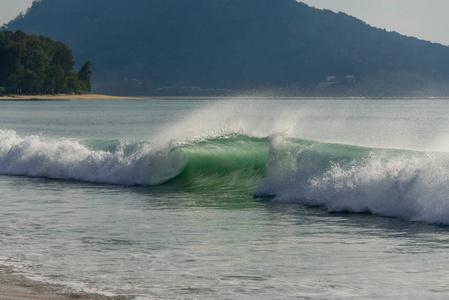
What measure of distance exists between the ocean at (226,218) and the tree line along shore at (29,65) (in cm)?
15561

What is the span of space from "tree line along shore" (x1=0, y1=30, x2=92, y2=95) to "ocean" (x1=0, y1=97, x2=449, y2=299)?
155606mm

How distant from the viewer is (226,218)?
13.6 meters

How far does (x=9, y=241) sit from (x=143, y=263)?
281cm

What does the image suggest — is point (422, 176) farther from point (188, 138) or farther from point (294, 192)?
point (188, 138)

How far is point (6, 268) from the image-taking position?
30.5ft

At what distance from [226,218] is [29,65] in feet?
565

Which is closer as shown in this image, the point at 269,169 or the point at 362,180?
the point at 362,180

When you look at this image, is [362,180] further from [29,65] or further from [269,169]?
[29,65]

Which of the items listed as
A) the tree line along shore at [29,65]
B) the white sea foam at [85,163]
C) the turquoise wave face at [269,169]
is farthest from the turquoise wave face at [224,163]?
the tree line along shore at [29,65]

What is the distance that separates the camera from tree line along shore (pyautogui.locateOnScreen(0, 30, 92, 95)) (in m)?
173

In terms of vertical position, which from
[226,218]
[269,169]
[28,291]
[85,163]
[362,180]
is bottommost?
[28,291]

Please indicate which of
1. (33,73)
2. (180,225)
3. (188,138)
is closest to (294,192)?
(180,225)

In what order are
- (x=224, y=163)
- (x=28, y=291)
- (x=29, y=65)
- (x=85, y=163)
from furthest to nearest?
(x=29, y=65)
(x=85, y=163)
(x=224, y=163)
(x=28, y=291)

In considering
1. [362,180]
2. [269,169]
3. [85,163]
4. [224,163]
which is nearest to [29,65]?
[85,163]
